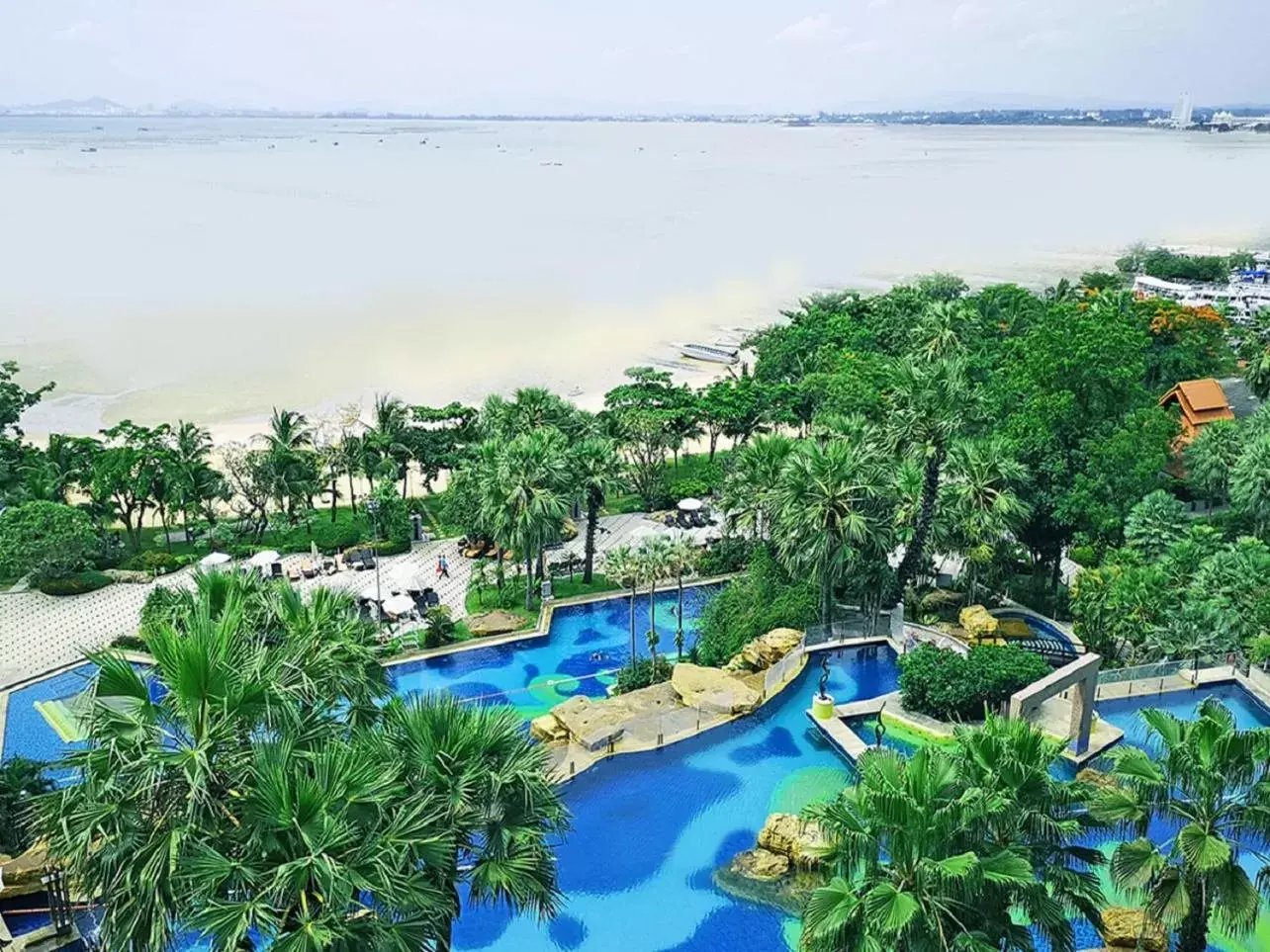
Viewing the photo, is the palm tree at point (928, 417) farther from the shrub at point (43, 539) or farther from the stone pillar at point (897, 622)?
the shrub at point (43, 539)

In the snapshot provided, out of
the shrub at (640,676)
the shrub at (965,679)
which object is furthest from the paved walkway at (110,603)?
the shrub at (965,679)

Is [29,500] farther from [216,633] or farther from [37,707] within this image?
[216,633]

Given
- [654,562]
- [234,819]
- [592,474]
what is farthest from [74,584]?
[234,819]

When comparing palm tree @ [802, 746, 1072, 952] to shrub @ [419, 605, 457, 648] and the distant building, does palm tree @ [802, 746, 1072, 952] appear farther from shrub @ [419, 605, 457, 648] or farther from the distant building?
Answer: the distant building

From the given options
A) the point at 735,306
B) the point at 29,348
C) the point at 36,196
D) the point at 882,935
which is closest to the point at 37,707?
the point at 882,935

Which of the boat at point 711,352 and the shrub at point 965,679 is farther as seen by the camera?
the boat at point 711,352

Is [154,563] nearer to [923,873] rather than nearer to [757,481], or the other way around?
[757,481]
